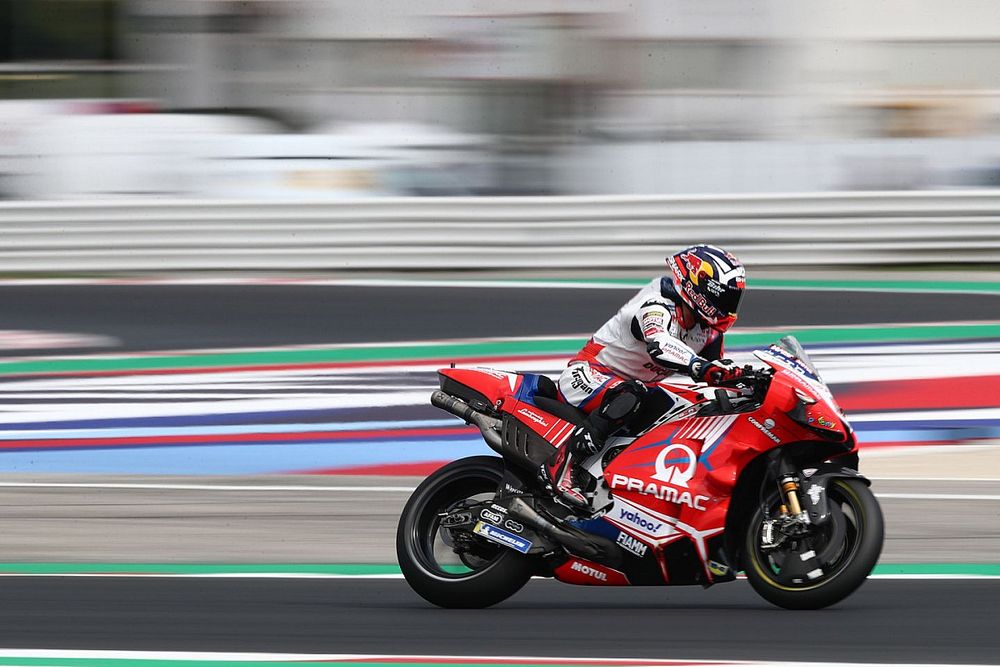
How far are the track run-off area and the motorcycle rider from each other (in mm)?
540

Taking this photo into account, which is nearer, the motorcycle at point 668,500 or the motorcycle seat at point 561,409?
the motorcycle at point 668,500

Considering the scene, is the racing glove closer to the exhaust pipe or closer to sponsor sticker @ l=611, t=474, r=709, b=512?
sponsor sticker @ l=611, t=474, r=709, b=512

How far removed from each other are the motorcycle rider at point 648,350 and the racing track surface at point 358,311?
6.85 metres

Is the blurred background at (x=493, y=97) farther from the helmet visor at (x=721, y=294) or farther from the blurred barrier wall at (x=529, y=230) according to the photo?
the helmet visor at (x=721, y=294)

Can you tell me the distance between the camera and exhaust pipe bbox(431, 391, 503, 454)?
6414 mm

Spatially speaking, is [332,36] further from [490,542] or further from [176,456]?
Answer: [490,542]

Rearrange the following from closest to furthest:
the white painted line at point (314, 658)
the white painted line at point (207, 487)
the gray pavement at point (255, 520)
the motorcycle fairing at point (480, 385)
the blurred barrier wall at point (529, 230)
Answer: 1. the white painted line at point (314, 658)
2. the motorcycle fairing at point (480, 385)
3. the gray pavement at point (255, 520)
4. the white painted line at point (207, 487)
5. the blurred barrier wall at point (529, 230)

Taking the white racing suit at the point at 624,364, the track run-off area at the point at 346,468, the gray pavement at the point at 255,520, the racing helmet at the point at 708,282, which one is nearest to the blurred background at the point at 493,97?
the track run-off area at the point at 346,468

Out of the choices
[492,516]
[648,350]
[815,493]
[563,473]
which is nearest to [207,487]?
[492,516]

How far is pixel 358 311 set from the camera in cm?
1442

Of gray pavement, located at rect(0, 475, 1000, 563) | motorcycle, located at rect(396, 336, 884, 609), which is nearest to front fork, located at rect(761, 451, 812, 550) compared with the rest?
motorcycle, located at rect(396, 336, 884, 609)

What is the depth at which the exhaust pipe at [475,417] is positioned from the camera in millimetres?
6414

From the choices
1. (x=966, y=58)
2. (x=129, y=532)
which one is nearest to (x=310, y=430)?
(x=129, y=532)

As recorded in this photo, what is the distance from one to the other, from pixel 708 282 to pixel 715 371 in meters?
0.41
